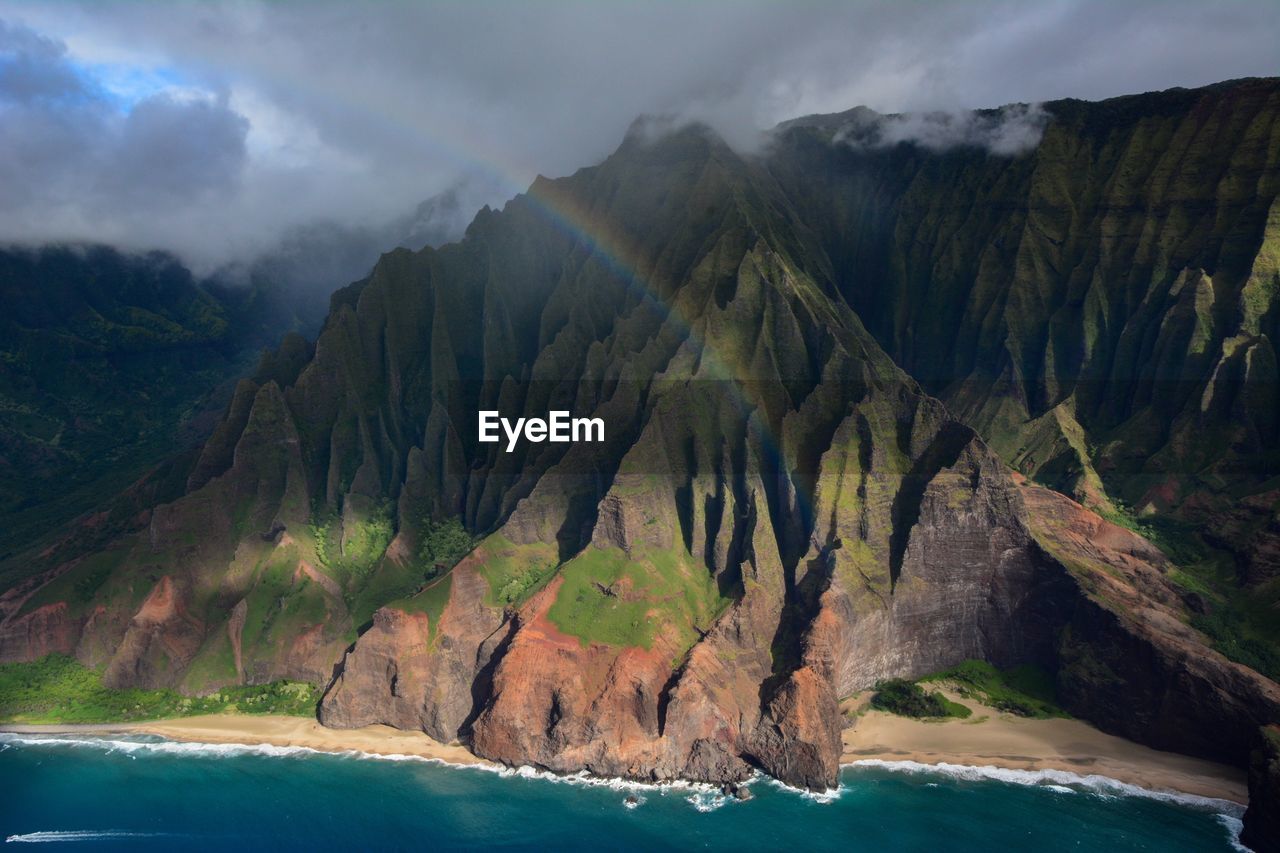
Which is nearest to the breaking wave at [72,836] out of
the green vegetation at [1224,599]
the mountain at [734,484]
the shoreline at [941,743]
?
the shoreline at [941,743]

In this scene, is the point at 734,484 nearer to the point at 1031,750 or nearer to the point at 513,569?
the point at 513,569

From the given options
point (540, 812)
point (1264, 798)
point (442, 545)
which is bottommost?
point (540, 812)

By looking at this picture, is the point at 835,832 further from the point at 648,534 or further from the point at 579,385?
the point at 579,385

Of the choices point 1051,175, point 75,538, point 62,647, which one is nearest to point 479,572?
point 62,647

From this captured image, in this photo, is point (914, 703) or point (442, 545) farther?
point (442, 545)

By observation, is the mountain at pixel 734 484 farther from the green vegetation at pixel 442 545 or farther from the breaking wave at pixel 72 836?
the breaking wave at pixel 72 836

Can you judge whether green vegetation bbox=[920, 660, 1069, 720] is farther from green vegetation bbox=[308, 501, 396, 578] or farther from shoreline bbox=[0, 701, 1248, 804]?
green vegetation bbox=[308, 501, 396, 578]

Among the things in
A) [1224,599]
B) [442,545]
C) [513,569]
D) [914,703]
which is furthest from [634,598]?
[1224,599]
